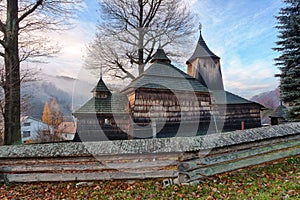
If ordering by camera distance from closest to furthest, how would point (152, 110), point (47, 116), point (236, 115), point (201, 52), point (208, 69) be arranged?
point (152, 110), point (236, 115), point (208, 69), point (201, 52), point (47, 116)

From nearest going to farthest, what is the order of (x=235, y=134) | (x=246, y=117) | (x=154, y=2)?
(x=235, y=134)
(x=246, y=117)
(x=154, y=2)

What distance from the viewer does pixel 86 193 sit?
4293 millimetres

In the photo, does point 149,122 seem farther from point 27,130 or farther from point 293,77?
point 27,130

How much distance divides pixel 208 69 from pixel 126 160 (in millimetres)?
15771

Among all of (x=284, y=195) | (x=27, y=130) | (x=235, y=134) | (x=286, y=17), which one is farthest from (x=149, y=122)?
(x=27, y=130)

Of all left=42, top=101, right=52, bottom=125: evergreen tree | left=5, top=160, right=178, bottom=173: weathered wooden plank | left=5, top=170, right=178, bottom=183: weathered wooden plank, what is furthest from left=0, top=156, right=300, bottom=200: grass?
left=42, top=101, right=52, bottom=125: evergreen tree

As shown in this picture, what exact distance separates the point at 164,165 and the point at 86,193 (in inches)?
72.5

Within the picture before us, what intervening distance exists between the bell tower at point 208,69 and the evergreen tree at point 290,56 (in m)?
5.50

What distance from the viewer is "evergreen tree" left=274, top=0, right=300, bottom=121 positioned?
12730mm

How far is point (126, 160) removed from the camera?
4695 millimetres

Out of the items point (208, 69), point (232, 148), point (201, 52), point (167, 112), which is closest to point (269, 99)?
point (208, 69)

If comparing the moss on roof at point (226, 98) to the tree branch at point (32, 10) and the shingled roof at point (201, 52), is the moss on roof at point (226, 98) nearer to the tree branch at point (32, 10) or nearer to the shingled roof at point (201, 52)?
the shingled roof at point (201, 52)

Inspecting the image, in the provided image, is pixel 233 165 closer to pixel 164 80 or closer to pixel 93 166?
pixel 93 166

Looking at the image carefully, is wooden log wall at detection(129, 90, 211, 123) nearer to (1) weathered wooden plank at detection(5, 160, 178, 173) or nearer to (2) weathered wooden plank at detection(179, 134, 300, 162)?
(1) weathered wooden plank at detection(5, 160, 178, 173)
